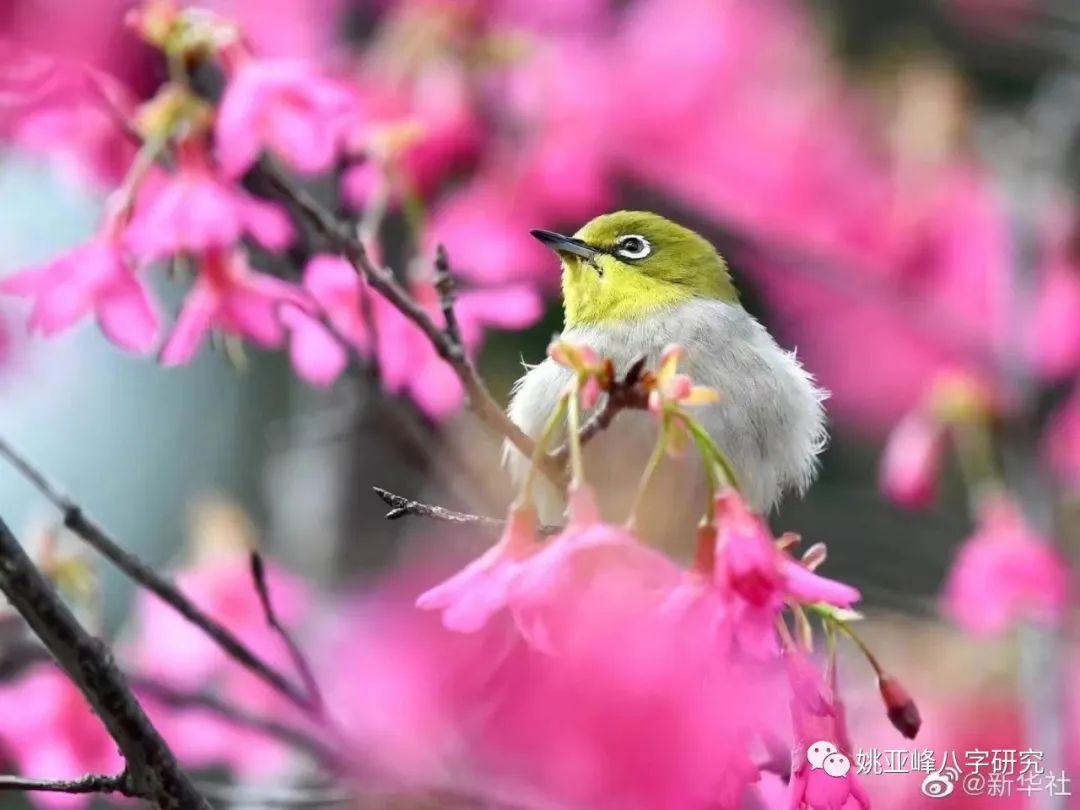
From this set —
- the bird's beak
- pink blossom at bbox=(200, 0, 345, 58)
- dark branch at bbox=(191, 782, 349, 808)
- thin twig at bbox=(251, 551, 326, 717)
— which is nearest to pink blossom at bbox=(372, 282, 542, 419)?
the bird's beak

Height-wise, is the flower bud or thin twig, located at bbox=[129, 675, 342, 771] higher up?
the flower bud

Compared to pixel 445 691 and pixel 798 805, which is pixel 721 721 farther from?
pixel 445 691

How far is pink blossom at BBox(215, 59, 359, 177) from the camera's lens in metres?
1.40

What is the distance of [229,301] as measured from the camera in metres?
1.44

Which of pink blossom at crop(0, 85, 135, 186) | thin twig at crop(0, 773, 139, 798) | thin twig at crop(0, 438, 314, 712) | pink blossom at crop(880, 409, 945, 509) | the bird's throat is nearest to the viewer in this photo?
thin twig at crop(0, 773, 139, 798)

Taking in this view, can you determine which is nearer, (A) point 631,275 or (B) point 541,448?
(B) point 541,448

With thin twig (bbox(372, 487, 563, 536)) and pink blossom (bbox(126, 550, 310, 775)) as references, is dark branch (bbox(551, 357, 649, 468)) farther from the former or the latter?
pink blossom (bbox(126, 550, 310, 775))

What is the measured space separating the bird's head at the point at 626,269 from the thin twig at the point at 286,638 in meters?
0.66

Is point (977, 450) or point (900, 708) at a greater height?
point (900, 708)

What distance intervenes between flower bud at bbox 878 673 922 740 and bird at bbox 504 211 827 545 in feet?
1.36

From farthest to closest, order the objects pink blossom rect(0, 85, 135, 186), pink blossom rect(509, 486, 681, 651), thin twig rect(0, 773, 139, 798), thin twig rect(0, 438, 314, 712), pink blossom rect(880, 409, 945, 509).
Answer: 1. pink blossom rect(880, 409, 945, 509)
2. pink blossom rect(0, 85, 135, 186)
3. thin twig rect(0, 438, 314, 712)
4. thin twig rect(0, 773, 139, 798)
5. pink blossom rect(509, 486, 681, 651)

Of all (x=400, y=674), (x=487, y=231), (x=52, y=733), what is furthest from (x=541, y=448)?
(x=400, y=674)

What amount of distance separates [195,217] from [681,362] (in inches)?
24.3

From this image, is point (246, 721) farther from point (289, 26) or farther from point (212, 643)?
point (289, 26)
